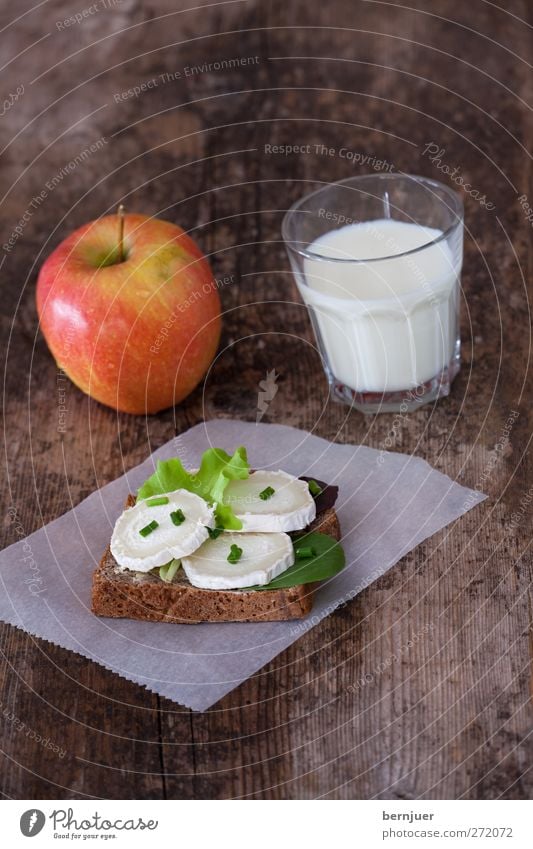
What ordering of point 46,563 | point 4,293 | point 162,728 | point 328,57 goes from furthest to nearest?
point 328,57, point 4,293, point 46,563, point 162,728

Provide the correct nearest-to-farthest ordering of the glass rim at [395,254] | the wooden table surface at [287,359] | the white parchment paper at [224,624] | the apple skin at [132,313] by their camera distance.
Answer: the wooden table surface at [287,359], the white parchment paper at [224,624], the glass rim at [395,254], the apple skin at [132,313]

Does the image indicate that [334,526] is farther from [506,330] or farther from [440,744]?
[506,330]

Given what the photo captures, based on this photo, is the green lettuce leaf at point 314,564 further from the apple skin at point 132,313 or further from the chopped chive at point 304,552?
the apple skin at point 132,313

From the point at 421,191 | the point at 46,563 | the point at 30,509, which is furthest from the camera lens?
the point at 421,191

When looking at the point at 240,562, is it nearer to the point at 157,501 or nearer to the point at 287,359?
the point at 157,501

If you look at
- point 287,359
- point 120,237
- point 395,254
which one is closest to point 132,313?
point 120,237

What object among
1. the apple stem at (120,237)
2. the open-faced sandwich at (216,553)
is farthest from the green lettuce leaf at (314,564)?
the apple stem at (120,237)
